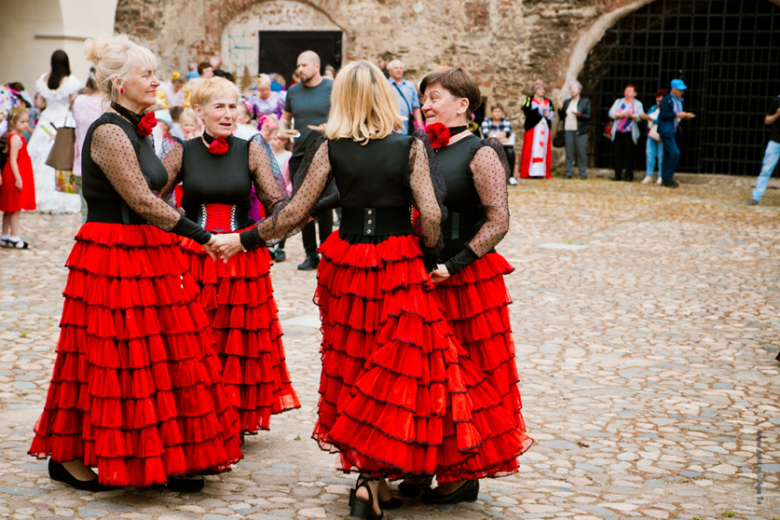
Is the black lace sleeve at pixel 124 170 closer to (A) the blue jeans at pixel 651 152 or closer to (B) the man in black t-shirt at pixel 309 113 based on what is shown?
(B) the man in black t-shirt at pixel 309 113

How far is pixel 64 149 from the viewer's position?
9898 millimetres

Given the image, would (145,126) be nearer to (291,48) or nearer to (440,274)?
(440,274)

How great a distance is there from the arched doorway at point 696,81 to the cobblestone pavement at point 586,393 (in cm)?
965

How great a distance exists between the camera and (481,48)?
20.8 m

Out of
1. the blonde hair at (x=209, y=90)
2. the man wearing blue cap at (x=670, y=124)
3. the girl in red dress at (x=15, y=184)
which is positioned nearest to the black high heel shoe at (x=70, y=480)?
the blonde hair at (x=209, y=90)

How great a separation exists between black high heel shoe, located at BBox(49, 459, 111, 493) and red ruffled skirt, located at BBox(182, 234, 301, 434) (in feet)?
2.52

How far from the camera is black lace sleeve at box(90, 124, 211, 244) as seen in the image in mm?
3576

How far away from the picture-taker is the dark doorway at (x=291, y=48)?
21281 millimetres

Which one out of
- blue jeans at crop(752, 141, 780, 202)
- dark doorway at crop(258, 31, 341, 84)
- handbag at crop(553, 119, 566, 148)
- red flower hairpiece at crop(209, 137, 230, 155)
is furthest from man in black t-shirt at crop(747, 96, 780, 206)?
red flower hairpiece at crop(209, 137, 230, 155)

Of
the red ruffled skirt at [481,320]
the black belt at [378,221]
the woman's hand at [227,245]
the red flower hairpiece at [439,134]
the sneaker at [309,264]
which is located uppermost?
the red flower hairpiece at [439,134]

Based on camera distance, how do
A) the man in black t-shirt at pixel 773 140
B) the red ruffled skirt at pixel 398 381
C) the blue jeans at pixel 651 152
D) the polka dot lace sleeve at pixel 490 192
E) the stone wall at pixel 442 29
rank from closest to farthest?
1. the red ruffled skirt at pixel 398 381
2. the polka dot lace sleeve at pixel 490 192
3. the man in black t-shirt at pixel 773 140
4. the blue jeans at pixel 651 152
5. the stone wall at pixel 442 29

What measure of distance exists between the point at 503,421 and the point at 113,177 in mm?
1854

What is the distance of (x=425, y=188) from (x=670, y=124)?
15973 millimetres

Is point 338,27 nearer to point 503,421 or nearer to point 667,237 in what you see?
point 667,237
